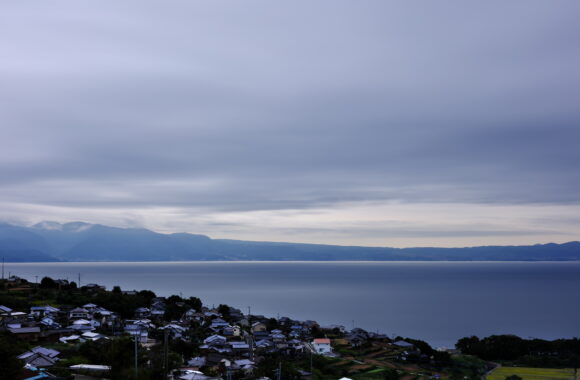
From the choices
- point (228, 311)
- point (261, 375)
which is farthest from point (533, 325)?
point (261, 375)

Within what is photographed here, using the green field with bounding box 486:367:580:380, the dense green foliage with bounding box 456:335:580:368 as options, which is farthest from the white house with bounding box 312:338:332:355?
the dense green foliage with bounding box 456:335:580:368

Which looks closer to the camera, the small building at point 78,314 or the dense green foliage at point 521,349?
the small building at point 78,314

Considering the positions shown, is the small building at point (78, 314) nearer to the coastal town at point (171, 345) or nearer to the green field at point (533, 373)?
the coastal town at point (171, 345)

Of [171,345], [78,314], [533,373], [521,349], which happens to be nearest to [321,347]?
[171,345]

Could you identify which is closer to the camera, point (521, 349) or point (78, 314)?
point (78, 314)

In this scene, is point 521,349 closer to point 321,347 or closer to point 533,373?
point 533,373

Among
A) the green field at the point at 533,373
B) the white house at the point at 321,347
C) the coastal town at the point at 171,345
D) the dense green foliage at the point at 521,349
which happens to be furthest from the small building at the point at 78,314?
the dense green foliage at the point at 521,349

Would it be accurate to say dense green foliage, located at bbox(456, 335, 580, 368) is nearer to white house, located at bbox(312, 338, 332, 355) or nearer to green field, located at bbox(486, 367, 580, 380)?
green field, located at bbox(486, 367, 580, 380)
